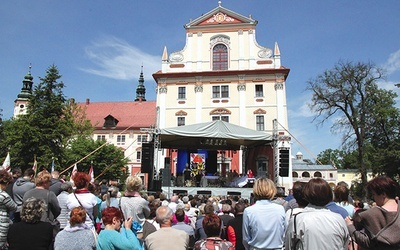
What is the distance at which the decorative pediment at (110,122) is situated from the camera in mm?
46906

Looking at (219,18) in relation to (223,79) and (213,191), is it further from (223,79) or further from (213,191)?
(213,191)

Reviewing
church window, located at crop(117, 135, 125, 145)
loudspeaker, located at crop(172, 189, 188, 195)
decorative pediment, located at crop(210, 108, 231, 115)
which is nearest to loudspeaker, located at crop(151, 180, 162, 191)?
loudspeaker, located at crop(172, 189, 188, 195)

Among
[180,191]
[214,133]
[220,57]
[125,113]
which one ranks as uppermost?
[220,57]

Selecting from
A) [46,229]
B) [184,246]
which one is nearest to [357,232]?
[184,246]

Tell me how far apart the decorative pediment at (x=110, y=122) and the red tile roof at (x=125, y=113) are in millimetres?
617

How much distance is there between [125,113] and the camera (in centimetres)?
4928

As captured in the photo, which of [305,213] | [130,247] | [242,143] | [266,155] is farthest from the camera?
[266,155]

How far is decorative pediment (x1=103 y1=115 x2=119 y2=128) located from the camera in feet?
154

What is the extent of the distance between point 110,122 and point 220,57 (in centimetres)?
2424

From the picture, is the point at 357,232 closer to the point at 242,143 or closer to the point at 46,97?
the point at 242,143

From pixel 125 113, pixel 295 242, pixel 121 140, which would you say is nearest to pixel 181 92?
pixel 121 140

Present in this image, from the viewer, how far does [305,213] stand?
269 centimetres

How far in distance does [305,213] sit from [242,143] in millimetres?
17706

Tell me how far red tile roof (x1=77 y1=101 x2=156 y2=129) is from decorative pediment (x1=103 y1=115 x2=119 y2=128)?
0.62 m
